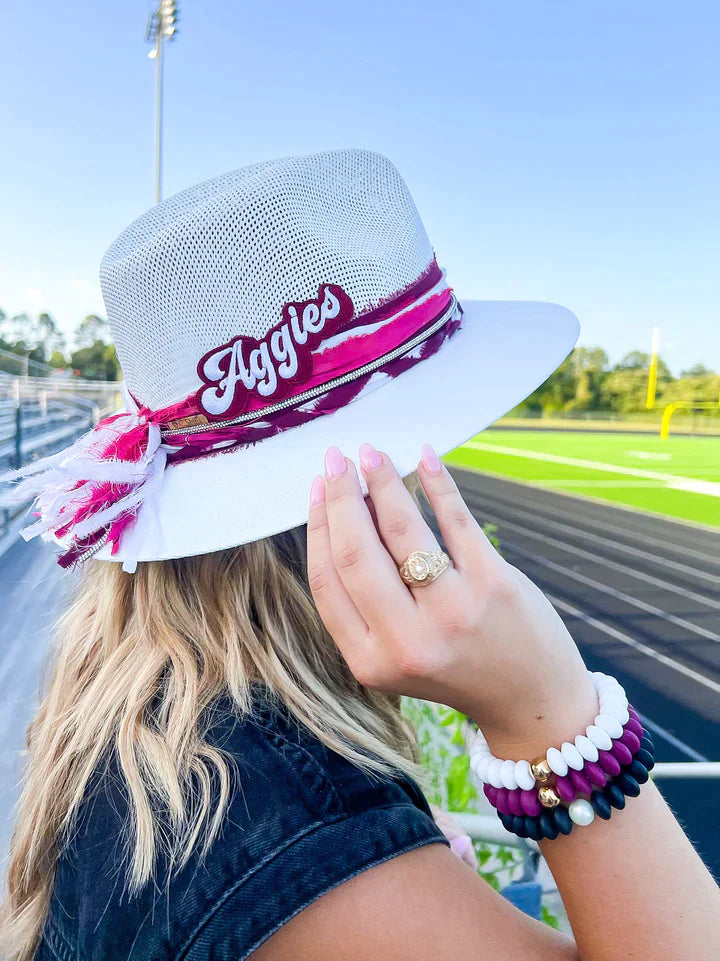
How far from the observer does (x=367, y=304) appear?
82cm

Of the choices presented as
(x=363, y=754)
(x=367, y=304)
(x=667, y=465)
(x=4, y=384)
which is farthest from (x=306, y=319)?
(x=667, y=465)

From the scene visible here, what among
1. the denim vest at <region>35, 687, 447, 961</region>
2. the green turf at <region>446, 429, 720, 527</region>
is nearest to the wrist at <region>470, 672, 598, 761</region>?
the denim vest at <region>35, 687, 447, 961</region>

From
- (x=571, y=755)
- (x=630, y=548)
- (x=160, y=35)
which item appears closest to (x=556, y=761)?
(x=571, y=755)

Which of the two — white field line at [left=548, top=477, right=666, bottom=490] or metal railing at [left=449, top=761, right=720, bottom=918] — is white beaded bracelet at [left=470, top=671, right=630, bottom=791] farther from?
white field line at [left=548, top=477, right=666, bottom=490]

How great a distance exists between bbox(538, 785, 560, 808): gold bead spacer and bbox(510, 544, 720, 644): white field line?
8.16 feet

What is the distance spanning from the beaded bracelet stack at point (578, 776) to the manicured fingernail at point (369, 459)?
31cm

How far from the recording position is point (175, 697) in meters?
0.73

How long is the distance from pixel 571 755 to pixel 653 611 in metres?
2.81

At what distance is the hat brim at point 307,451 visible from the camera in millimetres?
783

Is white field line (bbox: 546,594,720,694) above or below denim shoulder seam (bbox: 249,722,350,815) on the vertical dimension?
below

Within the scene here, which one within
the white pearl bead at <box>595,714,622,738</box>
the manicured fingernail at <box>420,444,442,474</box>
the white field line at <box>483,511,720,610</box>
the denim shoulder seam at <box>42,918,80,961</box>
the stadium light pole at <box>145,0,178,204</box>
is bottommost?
the white field line at <box>483,511,720,610</box>

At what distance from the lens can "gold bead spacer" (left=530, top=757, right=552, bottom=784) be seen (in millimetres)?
598

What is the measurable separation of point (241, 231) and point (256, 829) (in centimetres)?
64

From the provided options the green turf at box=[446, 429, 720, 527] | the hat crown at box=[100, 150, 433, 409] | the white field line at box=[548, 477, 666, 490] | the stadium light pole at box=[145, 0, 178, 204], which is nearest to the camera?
the hat crown at box=[100, 150, 433, 409]
